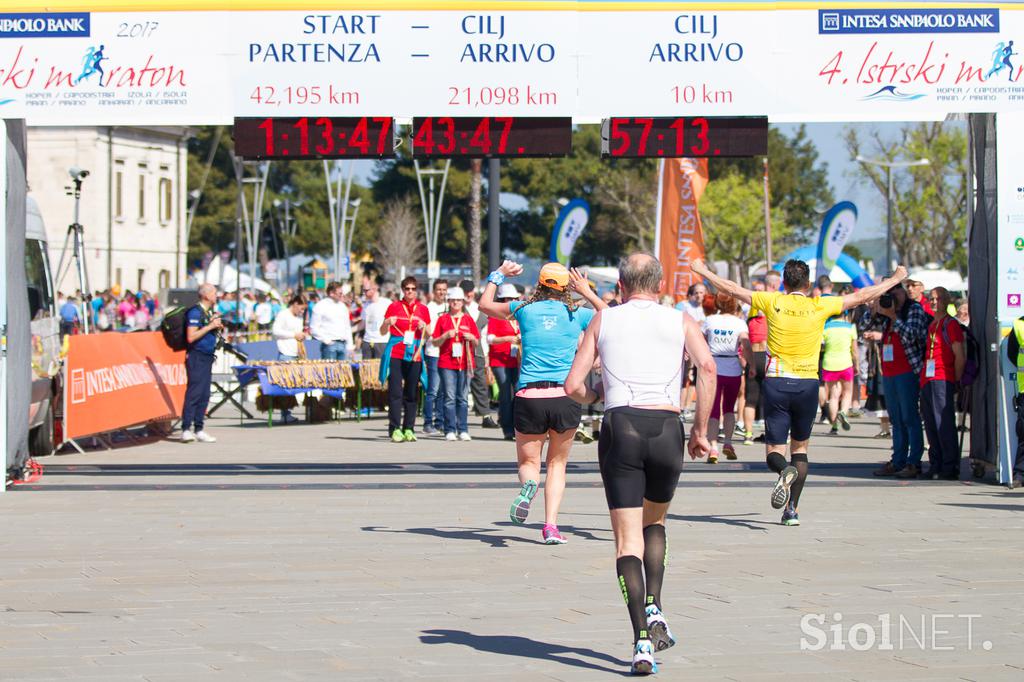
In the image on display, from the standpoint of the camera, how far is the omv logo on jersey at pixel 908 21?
44.3ft

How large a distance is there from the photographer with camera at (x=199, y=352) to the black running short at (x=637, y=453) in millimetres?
11661

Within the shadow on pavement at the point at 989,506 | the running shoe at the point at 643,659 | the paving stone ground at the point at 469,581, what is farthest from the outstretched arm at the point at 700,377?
the shadow on pavement at the point at 989,506

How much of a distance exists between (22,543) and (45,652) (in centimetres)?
356

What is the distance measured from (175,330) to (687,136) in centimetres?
712

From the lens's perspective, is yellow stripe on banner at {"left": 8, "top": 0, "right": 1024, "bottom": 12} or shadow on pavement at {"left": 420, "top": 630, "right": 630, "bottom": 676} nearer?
shadow on pavement at {"left": 420, "top": 630, "right": 630, "bottom": 676}

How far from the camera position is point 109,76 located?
1346 centimetres

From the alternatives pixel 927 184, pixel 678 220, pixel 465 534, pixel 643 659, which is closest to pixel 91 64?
pixel 465 534

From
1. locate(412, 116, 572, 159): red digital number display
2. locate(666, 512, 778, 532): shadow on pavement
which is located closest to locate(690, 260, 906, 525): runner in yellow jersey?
locate(666, 512, 778, 532): shadow on pavement

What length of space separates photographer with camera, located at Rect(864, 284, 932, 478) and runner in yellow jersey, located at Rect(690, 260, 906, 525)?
3.31 metres

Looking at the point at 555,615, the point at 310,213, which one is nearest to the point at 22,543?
the point at 555,615

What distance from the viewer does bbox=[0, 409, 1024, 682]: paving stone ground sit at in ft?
21.3

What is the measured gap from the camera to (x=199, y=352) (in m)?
17.8

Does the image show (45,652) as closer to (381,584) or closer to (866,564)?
(381,584)

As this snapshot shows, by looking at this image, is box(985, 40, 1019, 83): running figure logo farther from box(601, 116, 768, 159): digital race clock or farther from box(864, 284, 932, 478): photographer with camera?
box(864, 284, 932, 478): photographer with camera
